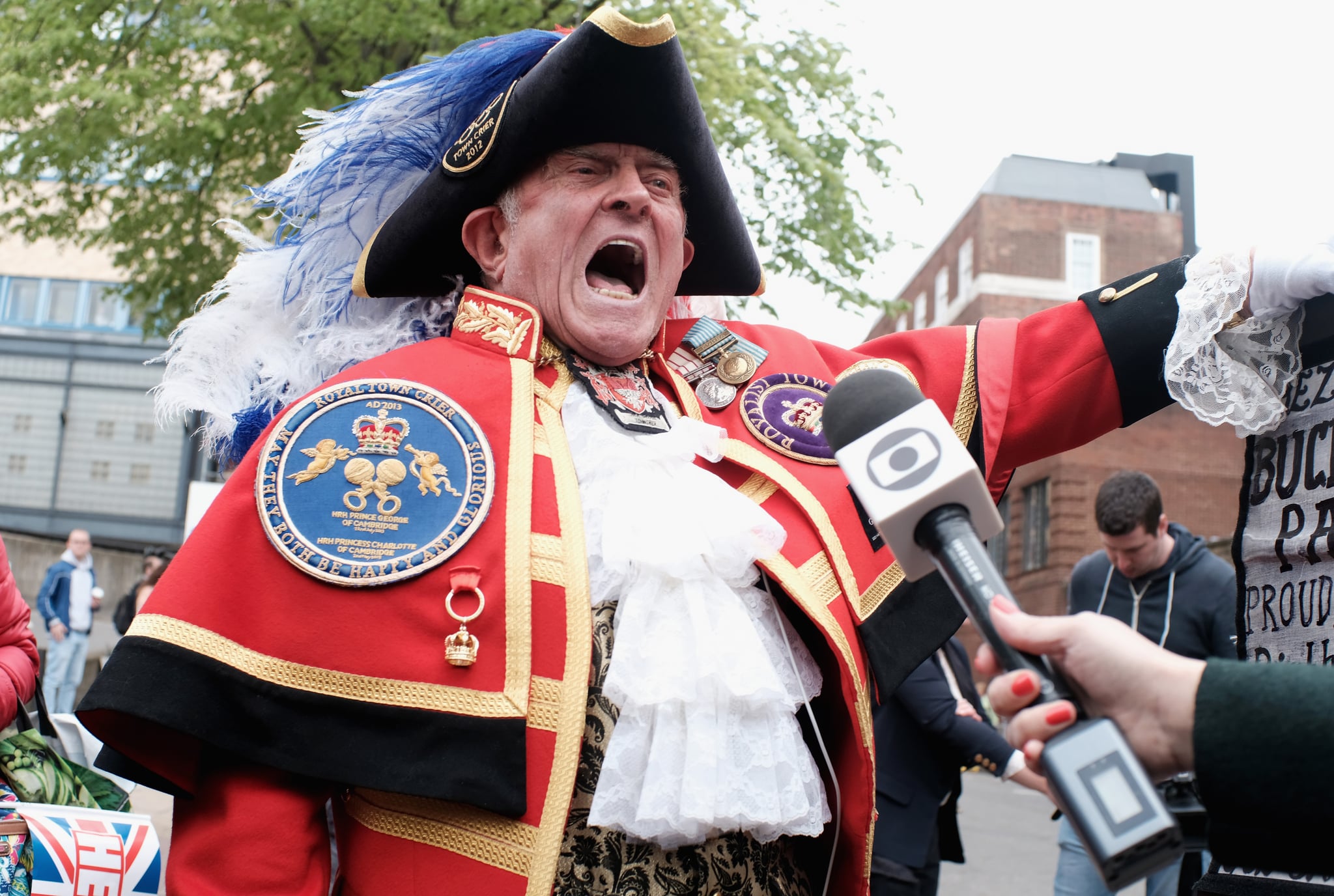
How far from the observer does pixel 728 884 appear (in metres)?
2.04

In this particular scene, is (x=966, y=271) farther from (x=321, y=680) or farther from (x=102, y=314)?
(x=321, y=680)

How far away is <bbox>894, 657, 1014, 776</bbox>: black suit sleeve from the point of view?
14.5 ft

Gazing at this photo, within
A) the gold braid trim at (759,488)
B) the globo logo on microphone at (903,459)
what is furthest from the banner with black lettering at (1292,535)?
the globo logo on microphone at (903,459)

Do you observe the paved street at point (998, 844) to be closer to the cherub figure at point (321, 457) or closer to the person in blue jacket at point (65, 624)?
the person in blue jacket at point (65, 624)

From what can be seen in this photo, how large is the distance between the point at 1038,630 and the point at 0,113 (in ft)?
30.0

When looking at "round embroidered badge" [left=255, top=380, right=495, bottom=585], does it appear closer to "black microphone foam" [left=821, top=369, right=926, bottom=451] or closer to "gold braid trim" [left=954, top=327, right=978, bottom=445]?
"black microphone foam" [left=821, top=369, right=926, bottom=451]

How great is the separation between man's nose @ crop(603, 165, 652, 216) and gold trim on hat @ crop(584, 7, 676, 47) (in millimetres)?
254

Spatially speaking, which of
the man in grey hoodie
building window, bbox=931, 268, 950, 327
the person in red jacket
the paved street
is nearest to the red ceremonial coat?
the person in red jacket

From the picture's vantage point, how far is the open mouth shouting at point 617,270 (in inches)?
95.3

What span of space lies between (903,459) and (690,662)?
75 cm

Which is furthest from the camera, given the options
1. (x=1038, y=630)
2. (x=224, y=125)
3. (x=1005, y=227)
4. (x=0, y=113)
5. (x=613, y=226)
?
(x=1005, y=227)

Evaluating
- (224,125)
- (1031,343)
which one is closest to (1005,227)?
(224,125)

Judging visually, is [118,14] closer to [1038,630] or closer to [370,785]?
[370,785]

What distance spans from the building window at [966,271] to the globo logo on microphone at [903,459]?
88.6 feet
